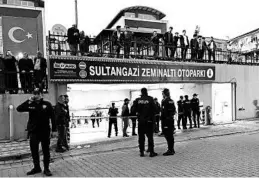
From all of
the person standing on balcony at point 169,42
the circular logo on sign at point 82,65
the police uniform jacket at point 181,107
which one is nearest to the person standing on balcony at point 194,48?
the person standing on balcony at point 169,42

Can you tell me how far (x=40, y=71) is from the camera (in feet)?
29.8

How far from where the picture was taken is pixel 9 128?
8.85 meters

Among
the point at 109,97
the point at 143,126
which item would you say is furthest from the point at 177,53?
the point at 143,126

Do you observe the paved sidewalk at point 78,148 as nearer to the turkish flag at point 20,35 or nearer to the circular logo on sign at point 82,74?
the circular logo on sign at point 82,74

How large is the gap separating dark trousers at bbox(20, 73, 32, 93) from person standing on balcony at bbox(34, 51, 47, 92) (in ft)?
0.90

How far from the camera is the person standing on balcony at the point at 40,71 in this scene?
29.3 ft

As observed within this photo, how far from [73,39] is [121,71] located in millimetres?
2503

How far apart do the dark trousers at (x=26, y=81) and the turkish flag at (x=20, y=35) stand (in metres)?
1.09

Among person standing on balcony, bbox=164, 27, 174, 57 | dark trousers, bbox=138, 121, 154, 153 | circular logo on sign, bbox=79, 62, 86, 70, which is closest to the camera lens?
dark trousers, bbox=138, 121, 154, 153

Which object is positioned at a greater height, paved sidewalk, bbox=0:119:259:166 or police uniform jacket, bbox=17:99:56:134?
police uniform jacket, bbox=17:99:56:134

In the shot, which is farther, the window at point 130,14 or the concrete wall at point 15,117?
the window at point 130,14

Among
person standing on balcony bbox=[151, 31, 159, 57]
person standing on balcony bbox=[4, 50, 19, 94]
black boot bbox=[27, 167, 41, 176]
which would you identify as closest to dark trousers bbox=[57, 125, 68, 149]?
black boot bbox=[27, 167, 41, 176]

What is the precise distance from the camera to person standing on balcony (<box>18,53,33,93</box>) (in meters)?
9.00

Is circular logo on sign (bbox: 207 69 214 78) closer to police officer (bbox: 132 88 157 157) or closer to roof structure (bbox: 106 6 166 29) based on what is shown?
police officer (bbox: 132 88 157 157)
